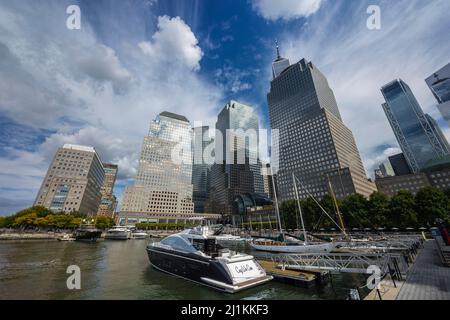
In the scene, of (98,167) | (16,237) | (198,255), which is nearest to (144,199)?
(98,167)

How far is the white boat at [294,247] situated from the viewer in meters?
26.0

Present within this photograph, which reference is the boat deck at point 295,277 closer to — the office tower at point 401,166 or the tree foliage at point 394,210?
the tree foliage at point 394,210

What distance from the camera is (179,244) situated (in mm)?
18500

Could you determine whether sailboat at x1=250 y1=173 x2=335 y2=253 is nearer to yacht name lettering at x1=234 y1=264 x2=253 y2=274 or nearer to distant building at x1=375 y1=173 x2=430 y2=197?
yacht name lettering at x1=234 y1=264 x2=253 y2=274

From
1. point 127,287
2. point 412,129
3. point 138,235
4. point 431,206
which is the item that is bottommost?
point 127,287

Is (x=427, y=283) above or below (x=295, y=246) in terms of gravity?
below

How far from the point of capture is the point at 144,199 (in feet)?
414

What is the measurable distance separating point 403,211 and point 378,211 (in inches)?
214

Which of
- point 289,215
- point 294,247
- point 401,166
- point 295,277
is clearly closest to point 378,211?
point 289,215

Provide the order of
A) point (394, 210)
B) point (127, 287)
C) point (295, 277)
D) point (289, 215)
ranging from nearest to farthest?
1. point (295, 277)
2. point (127, 287)
3. point (394, 210)
4. point (289, 215)

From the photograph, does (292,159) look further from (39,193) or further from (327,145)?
(39,193)

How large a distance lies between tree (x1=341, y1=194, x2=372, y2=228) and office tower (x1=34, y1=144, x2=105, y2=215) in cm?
13061

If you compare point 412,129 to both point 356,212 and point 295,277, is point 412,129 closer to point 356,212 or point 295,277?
point 356,212

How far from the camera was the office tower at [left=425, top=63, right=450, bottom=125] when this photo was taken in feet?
282
